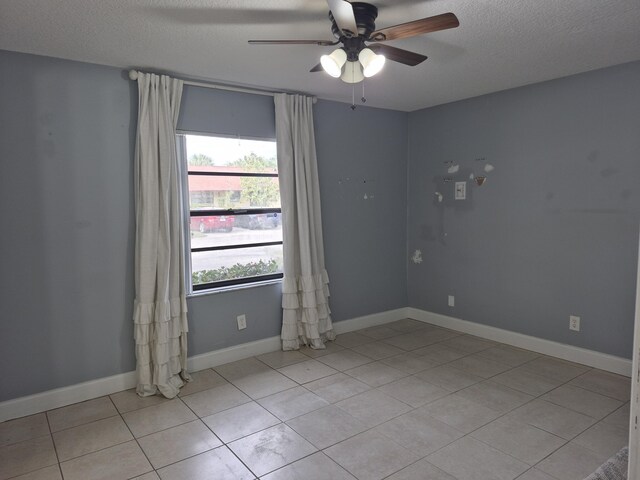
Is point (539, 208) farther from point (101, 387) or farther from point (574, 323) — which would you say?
point (101, 387)

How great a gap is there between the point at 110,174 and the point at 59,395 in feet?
5.16

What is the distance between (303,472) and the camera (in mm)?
2207

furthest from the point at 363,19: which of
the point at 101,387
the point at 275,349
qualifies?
the point at 101,387

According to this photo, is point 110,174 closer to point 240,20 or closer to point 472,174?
point 240,20

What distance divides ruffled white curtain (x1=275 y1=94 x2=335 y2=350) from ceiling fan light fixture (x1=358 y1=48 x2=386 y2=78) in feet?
5.43

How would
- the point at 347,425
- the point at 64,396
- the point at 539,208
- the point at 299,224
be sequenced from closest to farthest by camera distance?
the point at 347,425 → the point at 64,396 → the point at 539,208 → the point at 299,224

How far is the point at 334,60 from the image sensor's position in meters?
2.16

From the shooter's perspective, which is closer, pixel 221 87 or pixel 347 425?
pixel 347 425

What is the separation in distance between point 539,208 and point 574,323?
100 centimetres

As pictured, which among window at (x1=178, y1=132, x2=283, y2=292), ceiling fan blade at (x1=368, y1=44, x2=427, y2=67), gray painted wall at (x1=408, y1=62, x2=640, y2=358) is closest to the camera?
ceiling fan blade at (x1=368, y1=44, x2=427, y2=67)

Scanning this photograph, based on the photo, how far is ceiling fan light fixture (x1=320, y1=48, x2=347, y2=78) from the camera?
2.15 meters

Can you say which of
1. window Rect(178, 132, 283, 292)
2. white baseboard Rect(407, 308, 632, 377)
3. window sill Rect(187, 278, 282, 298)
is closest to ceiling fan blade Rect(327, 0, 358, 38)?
window Rect(178, 132, 283, 292)

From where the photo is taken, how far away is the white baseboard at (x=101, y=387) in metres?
2.80

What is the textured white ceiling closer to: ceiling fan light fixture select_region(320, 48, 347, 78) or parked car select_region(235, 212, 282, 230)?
ceiling fan light fixture select_region(320, 48, 347, 78)
